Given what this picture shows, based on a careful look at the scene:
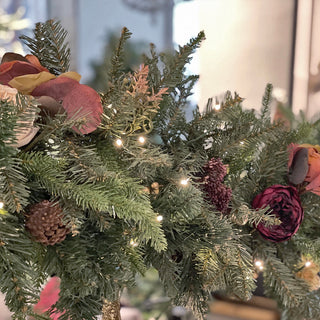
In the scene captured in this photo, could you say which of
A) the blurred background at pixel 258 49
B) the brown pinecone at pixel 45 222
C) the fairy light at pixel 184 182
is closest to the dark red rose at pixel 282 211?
the fairy light at pixel 184 182

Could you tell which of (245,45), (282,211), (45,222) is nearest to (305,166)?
(282,211)

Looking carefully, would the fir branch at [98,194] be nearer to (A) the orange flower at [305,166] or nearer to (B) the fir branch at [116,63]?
(B) the fir branch at [116,63]

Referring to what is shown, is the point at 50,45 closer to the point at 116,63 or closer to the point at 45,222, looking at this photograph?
the point at 116,63

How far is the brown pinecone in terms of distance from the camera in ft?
0.92

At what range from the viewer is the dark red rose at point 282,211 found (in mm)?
406

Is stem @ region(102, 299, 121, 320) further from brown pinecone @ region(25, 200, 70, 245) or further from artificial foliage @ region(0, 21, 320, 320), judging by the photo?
brown pinecone @ region(25, 200, 70, 245)

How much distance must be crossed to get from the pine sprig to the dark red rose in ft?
0.82

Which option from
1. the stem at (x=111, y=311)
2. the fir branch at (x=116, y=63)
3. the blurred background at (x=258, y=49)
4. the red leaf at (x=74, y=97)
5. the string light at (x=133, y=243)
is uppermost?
the blurred background at (x=258, y=49)

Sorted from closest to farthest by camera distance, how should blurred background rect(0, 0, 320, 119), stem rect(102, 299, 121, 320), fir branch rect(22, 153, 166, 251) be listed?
fir branch rect(22, 153, 166, 251), stem rect(102, 299, 121, 320), blurred background rect(0, 0, 320, 119)

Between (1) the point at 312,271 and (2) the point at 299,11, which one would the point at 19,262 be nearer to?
(1) the point at 312,271

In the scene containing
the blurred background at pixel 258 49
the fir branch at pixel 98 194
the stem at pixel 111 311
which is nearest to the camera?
the fir branch at pixel 98 194

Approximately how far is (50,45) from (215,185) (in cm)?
21

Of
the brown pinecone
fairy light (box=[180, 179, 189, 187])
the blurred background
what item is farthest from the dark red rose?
the blurred background

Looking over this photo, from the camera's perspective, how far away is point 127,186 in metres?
0.30
